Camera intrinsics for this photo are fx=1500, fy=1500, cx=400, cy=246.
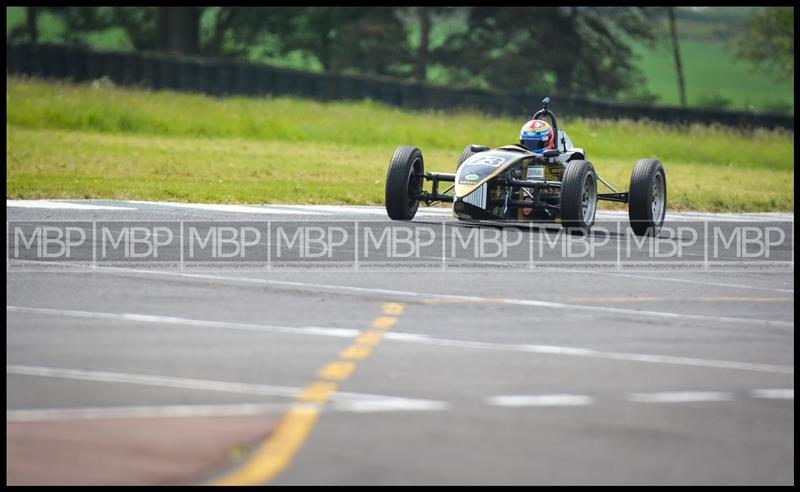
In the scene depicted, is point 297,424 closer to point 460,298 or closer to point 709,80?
point 460,298

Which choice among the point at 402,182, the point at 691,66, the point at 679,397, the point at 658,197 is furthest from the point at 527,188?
the point at 691,66

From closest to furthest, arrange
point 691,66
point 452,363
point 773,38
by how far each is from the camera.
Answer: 1. point 452,363
2. point 773,38
3. point 691,66

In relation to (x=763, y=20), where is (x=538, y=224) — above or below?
below

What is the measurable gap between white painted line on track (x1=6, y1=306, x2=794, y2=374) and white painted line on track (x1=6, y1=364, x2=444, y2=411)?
5.44 feet

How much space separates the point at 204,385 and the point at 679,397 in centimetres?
258

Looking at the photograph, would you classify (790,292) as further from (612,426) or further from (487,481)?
(487,481)

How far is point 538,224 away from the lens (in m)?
17.7

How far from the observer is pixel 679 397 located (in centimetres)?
813

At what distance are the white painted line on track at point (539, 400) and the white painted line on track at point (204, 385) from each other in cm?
35

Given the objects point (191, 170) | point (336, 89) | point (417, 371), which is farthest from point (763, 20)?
point (417, 371)

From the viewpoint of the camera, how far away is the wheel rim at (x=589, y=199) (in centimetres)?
1655

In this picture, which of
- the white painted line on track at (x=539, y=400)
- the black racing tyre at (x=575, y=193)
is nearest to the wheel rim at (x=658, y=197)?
the black racing tyre at (x=575, y=193)

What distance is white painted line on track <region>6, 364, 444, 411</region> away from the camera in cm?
778

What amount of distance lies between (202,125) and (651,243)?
1944cm
